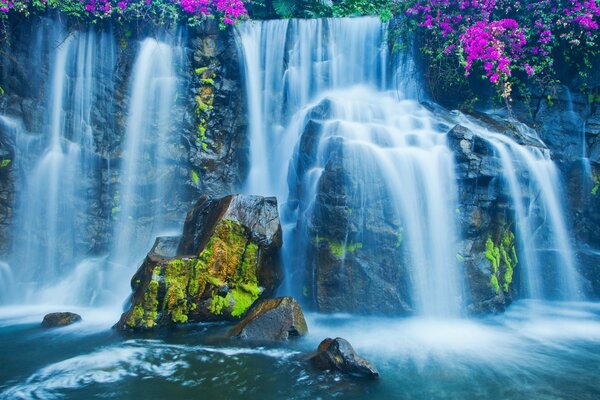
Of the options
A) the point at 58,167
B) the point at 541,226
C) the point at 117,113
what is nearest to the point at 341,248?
the point at 541,226

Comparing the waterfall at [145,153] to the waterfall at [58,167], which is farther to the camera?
the waterfall at [145,153]

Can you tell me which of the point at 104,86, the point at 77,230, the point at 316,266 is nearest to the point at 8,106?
the point at 104,86

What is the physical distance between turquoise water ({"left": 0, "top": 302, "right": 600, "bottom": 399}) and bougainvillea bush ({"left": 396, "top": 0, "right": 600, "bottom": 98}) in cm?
620

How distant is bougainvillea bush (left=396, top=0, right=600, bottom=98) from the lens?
9.68 meters

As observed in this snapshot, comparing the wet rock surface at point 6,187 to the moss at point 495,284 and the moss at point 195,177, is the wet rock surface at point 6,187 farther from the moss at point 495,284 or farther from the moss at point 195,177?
the moss at point 495,284

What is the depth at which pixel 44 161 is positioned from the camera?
32.3 ft

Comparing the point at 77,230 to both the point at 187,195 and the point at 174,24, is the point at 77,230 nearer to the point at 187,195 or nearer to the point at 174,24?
the point at 187,195

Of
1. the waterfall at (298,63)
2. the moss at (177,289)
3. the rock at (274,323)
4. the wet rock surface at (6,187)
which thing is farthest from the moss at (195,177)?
the rock at (274,323)

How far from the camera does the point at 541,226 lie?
28.1ft

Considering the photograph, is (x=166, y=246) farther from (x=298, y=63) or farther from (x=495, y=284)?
(x=298, y=63)

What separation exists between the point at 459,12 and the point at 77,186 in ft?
35.6

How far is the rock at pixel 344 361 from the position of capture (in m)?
4.43

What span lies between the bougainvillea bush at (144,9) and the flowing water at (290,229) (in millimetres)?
591

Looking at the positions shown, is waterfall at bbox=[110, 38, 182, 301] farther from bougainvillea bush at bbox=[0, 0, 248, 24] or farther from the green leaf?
the green leaf
